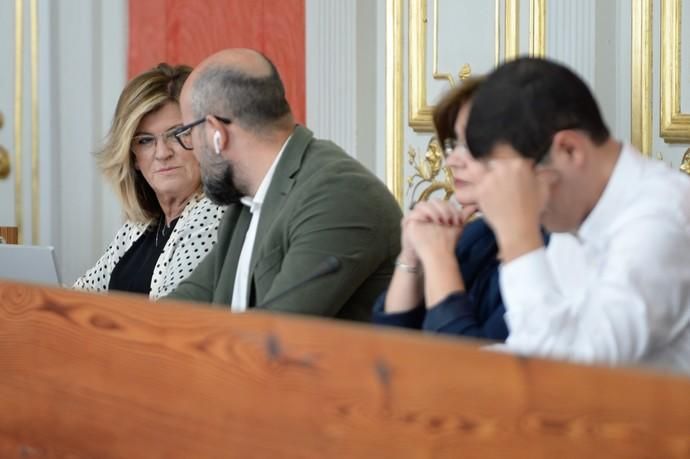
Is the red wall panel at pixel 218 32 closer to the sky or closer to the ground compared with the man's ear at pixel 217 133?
closer to the sky

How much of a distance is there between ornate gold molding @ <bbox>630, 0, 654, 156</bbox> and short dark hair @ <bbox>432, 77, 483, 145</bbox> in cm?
137

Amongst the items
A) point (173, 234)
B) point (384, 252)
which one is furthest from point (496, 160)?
point (173, 234)

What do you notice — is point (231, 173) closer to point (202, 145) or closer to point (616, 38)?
point (202, 145)

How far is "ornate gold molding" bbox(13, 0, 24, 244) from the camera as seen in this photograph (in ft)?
16.4

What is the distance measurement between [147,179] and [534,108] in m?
1.94

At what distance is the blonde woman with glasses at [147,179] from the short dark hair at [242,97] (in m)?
0.55

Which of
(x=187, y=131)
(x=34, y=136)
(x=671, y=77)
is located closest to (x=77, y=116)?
(x=34, y=136)

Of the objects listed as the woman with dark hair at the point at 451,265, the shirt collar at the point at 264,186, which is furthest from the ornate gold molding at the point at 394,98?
the woman with dark hair at the point at 451,265

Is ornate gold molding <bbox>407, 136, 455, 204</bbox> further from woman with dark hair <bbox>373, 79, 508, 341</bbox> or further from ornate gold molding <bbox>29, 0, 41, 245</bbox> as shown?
ornate gold molding <bbox>29, 0, 41, 245</bbox>

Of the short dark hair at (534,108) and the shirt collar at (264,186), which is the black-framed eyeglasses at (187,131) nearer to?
the shirt collar at (264,186)

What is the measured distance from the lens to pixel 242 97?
8.54ft

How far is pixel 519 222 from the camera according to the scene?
5.12 feet

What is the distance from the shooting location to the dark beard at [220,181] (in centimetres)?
260

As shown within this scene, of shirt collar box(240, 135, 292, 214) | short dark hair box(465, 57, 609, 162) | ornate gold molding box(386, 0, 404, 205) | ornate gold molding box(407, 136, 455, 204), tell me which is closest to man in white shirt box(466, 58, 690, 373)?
short dark hair box(465, 57, 609, 162)
